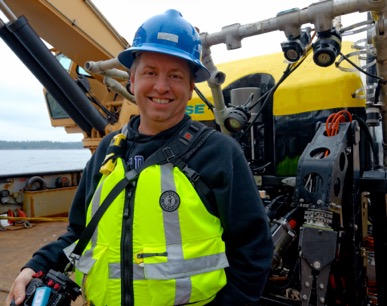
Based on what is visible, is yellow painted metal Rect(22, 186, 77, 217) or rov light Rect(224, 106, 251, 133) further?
yellow painted metal Rect(22, 186, 77, 217)

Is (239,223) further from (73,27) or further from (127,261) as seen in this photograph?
(73,27)

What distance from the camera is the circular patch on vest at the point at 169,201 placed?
1364mm

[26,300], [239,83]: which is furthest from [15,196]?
[26,300]

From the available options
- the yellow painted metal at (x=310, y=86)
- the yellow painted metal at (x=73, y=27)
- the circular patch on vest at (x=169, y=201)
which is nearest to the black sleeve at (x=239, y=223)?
the circular patch on vest at (x=169, y=201)

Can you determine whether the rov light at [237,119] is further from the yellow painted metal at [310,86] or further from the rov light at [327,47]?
the rov light at [327,47]

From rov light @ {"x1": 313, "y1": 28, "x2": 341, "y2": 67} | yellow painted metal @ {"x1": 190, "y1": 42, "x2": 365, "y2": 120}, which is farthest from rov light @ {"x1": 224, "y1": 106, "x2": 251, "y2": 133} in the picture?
rov light @ {"x1": 313, "y1": 28, "x2": 341, "y2": 67}

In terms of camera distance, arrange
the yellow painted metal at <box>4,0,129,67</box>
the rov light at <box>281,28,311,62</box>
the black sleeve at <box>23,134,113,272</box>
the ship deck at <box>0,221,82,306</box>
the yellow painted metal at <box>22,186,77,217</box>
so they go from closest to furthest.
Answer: the black sleeve at <box>23,134,113,272</box>
the rov light at <box>281,28,311,62</box>
the ship deck at <box>0,221,82,306</box>
the yellow painted metal at <box>4,0,129,67</box>
the yellow painted metal at <box>22,186,77,217</box>

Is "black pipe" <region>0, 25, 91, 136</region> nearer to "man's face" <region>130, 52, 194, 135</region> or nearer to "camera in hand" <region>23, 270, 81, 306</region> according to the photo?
"man's face" <region>130, 52, 194, 135</region>

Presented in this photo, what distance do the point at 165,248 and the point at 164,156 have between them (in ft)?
1.11

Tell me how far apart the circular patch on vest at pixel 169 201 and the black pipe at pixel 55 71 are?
3966mm

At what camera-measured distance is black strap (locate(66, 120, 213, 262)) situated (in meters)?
1.45

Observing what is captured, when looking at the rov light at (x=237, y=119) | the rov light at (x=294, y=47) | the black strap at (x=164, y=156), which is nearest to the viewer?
the black strap at (x=164, y=156)

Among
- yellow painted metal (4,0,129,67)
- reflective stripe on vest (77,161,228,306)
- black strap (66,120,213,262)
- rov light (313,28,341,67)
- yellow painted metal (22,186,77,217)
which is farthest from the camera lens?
yellow painted metal (22,186,77,217)

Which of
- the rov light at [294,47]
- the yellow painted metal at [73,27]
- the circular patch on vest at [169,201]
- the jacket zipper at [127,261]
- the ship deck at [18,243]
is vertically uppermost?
the yellow painted metal at [73,27]
